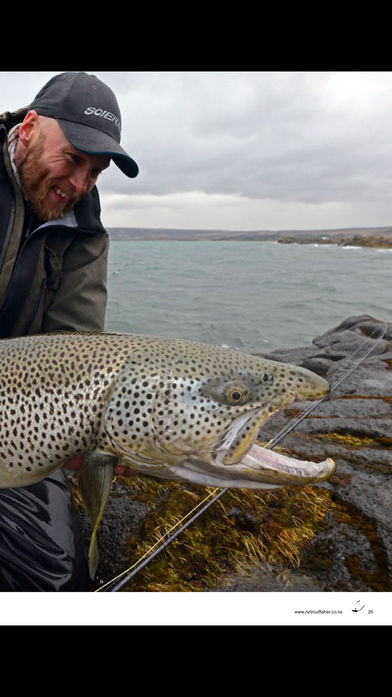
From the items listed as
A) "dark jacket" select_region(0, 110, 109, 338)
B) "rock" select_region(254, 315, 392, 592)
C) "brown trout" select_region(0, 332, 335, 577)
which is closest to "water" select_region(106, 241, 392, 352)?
"rock" select_region(254, 315, 392, 592)

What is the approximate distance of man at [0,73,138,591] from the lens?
3068mm

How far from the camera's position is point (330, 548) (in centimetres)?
277

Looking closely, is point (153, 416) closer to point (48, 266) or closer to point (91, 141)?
point (48, 266)

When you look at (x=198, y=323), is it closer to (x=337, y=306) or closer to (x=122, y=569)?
(x=337, y=306)

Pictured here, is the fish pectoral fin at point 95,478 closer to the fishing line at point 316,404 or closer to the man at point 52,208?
the man at point 52,208

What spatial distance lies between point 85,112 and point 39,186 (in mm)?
640

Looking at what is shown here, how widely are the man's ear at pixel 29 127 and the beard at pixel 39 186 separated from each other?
0.07 metres

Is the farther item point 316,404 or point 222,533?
point 316,404

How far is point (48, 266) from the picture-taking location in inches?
142

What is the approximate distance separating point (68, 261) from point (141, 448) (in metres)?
2.11

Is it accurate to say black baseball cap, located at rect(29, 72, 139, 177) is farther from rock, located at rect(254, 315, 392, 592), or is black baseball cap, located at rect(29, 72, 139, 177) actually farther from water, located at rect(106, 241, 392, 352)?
water, located at rect(106, 241, 392, 352)

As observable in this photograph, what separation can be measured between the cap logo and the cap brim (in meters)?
0.14

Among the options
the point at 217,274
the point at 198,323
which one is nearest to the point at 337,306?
the point at 198,323

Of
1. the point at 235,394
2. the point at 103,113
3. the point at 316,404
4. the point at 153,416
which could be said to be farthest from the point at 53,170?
the point at 316,404
